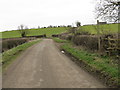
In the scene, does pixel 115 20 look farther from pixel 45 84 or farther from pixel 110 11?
pixel 45 84

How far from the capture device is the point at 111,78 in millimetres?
8078

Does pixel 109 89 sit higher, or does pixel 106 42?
pixel 106 42

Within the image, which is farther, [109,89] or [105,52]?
[105,52]

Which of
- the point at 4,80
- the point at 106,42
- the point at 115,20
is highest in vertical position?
the point at 115,20

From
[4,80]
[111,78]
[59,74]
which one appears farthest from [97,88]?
[4,80]

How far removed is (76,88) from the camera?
7.21 m

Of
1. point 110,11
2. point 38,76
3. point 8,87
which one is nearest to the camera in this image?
point 8,87

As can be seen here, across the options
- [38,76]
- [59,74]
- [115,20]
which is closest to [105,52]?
[115,20]

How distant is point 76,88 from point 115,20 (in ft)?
27.4

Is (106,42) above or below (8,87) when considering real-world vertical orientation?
above

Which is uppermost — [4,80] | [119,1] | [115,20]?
[119,1]

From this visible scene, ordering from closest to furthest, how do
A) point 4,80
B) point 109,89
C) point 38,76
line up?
point 109,89 < point 4,80 < point 38,76

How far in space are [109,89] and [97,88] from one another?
451 millimetres

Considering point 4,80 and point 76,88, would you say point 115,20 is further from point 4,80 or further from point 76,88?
point 4,80
